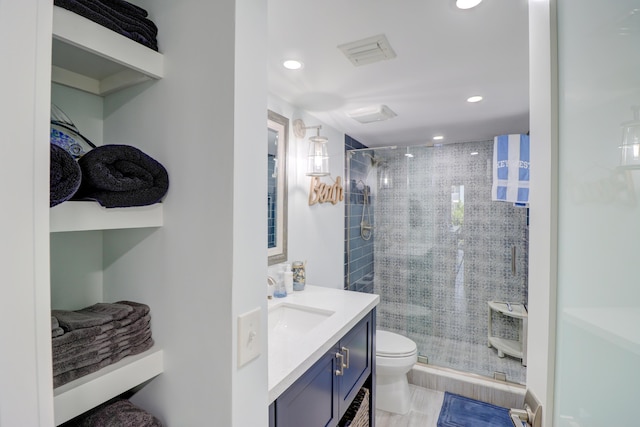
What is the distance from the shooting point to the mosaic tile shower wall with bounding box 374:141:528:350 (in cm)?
320

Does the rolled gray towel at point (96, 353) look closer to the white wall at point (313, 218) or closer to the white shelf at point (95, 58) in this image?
the white shelf at point (95, 58)

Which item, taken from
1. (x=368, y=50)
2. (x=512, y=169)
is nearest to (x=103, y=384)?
(x=368, y=50)

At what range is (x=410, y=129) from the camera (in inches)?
117

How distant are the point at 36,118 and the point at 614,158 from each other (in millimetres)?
887

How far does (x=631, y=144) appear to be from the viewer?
44cm

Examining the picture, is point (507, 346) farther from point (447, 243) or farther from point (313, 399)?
point (313, 399)

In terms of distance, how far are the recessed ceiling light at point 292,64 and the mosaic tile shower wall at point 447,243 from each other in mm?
1870

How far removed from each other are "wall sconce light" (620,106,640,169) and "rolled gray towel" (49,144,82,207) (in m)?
0.94

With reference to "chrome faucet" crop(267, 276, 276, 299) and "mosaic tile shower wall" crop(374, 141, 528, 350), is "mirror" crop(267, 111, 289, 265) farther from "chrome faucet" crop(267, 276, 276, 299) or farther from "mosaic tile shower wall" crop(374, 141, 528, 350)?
"mosaic tile shower wall" crop(374, 141, 528, 350)

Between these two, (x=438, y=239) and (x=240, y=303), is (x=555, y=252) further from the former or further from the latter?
(x=438, y=239)

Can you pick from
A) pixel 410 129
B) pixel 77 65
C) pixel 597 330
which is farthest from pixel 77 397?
pixel 410 129

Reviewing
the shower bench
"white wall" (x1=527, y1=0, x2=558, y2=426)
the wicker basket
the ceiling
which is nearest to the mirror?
the ceiling

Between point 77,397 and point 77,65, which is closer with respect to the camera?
point 77,397

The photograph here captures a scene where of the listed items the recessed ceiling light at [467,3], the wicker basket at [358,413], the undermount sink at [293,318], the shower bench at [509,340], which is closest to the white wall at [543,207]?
the recessed ceiling light at [467,3]
